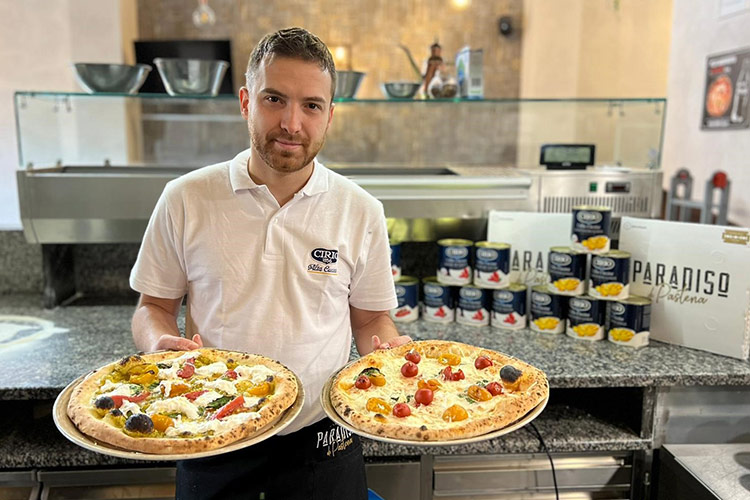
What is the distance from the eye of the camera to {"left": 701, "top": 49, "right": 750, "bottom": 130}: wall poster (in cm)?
457

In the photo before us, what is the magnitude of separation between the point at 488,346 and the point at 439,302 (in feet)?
0.93

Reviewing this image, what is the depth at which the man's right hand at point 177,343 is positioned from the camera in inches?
51.9

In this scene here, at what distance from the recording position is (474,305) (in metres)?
2.04

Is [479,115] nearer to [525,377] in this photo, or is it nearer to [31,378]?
[525,377]

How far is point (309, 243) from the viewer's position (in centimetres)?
141

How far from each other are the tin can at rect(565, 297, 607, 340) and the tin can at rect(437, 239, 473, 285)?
36 cm

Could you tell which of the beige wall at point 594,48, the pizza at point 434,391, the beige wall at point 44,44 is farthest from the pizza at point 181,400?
the beige wall at point 594,48

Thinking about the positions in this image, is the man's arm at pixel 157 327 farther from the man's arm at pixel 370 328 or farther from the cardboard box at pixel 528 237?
the cardboard box at pixel 528 237

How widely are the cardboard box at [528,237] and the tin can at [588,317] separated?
6.9 inches

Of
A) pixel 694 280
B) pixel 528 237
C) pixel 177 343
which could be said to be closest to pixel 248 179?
pixel 177 343

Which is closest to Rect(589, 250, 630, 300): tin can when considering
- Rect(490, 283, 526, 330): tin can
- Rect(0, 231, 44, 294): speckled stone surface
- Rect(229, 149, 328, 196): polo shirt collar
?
Rect(490, 283, 526, 330): tin can

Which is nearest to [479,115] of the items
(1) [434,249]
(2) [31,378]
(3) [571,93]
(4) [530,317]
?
(1) [434,249]

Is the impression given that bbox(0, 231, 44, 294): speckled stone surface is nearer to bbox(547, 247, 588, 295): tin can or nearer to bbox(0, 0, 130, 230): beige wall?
bbox(547, 247, 588, 295): tin can

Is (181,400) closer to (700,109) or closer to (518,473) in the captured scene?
(518,473)
